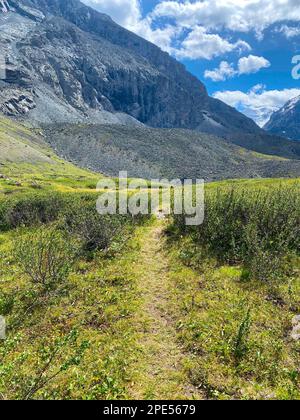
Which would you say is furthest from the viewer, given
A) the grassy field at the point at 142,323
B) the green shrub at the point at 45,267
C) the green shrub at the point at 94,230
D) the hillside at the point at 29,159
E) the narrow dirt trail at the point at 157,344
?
the hillside at the point at 29,159

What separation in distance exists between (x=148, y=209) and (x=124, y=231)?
5.52 metres

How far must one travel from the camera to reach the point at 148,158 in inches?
6668

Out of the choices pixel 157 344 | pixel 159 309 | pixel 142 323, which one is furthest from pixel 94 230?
pixel 157 344

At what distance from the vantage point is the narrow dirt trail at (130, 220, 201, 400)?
8.66 m

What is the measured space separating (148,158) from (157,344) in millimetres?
161731

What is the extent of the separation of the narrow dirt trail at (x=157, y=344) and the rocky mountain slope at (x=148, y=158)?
5310 inches

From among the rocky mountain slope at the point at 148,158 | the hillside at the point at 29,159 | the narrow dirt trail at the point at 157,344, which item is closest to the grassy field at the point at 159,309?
the narrow dirt trail at the point at 157,344

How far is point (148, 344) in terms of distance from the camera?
10414 mm

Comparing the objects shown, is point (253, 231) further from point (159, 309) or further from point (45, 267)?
point (45, 267)

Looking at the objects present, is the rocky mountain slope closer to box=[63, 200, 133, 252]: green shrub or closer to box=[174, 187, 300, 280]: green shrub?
box=[63, 200, 133, 252]: green shrub

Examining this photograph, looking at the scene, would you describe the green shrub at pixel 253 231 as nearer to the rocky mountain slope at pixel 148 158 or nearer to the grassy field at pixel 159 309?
the grassy field at pixel 159 309

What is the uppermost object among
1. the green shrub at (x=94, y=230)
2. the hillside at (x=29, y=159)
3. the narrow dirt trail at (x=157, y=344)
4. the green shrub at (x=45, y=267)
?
the hillside at (x=29, y=159)

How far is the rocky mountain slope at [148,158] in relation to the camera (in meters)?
156

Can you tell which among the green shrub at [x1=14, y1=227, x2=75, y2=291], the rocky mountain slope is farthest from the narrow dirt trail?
the rocky mountain slope
